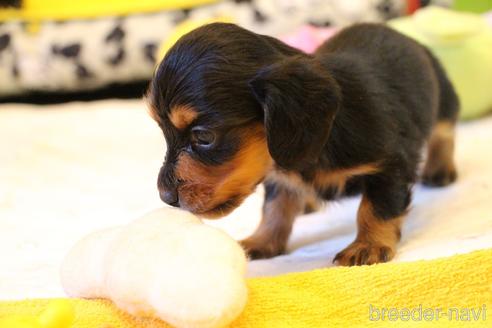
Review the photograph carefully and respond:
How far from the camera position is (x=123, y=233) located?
54.7 inches

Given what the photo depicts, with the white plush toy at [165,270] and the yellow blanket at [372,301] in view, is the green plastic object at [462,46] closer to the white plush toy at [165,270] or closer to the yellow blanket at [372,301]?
the yellow blanket at [372,301]

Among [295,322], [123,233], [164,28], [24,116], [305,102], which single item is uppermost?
[305,102]

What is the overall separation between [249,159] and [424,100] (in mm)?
794

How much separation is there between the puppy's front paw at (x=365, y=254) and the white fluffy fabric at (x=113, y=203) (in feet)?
0.17

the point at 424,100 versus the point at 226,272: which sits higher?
the point at 226,272

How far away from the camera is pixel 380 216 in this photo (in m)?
1.87

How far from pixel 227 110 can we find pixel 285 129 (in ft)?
0.47

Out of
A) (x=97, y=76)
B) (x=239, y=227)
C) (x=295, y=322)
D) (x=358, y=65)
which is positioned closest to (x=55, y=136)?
(x=97, y=76)

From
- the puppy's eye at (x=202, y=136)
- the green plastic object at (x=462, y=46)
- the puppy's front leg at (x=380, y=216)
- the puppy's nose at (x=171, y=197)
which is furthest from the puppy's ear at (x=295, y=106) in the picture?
the green plastic object at (x=462, y=46)

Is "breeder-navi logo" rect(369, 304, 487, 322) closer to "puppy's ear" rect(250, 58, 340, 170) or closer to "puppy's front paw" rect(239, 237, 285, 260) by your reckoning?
"puppy's ear" rect(250, 58, 340, 170)

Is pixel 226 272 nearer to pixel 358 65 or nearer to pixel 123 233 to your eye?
pixel 123 233

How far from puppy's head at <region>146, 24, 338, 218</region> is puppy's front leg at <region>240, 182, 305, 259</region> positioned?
16.2 inches

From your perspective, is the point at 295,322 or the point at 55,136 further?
the point at 55,136

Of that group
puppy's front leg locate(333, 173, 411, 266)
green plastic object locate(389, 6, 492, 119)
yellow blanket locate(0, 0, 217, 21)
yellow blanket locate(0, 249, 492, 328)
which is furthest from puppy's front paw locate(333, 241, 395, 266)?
yellow blanket locate(0, 0, 217, 21)
